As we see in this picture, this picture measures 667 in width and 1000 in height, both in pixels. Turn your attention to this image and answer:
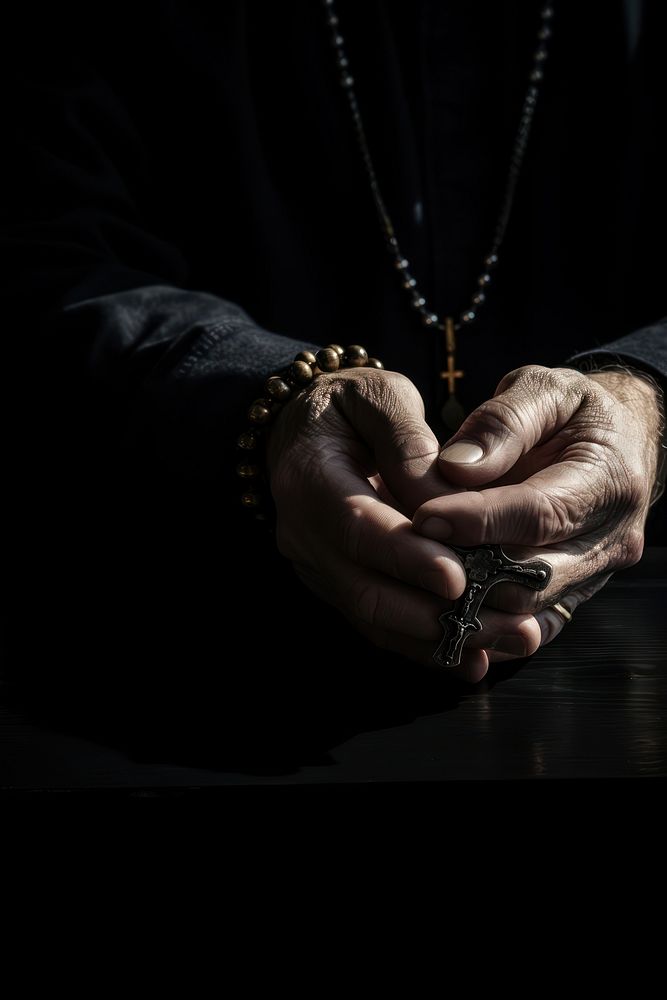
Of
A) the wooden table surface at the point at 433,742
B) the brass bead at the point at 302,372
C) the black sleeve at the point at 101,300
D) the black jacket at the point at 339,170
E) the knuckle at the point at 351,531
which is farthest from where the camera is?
the black jacket at the point at 339,170

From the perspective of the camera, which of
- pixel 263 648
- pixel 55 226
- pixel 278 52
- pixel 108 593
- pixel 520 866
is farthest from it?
pixel 278 52

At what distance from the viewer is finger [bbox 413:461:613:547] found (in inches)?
23.0

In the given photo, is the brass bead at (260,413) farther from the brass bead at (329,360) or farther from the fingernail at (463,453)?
the fingernail at (463,453)

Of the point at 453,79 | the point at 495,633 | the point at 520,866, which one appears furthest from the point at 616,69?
the point at 520,866

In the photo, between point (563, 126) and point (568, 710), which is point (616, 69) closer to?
point (563, 126)

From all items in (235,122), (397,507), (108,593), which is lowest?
(108,593)

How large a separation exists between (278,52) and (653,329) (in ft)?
2.22

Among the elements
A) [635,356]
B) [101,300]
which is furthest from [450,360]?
[101,300]

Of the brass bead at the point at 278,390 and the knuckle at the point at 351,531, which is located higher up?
the brass bead at the point at 278,390

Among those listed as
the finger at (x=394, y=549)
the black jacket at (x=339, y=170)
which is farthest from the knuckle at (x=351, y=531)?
the black jacket at (x=339, y=170)

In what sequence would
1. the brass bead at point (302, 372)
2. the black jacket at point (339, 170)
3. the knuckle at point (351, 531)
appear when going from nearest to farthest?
1. the knuckle at point (351, 531)
2. the brass bead at point (302, 372)
3. the black jacket at point (339, 170)

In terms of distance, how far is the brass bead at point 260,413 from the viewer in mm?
773

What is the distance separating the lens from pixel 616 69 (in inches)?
44.6

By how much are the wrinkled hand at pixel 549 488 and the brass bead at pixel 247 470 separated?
0.22 metres
